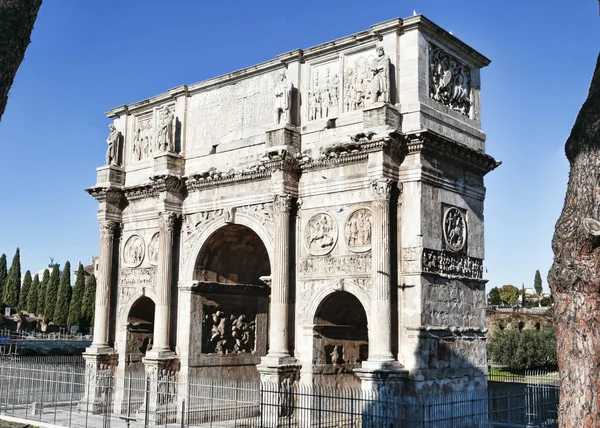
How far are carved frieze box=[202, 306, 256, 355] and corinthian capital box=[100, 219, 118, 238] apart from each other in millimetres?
4120

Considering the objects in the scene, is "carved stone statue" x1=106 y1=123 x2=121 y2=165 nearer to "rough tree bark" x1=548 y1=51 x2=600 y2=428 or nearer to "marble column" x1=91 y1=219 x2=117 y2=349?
"marble column" x1=91 y1=219 x2=117 y2=349

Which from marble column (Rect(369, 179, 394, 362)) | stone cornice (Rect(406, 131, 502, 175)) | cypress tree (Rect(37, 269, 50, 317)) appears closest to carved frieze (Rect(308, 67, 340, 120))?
stone cornice (Rect(406, 131, 502, 175))

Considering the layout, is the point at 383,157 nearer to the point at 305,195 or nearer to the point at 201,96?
the point at 305,195

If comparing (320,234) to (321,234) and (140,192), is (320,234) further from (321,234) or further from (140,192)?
(140,192)

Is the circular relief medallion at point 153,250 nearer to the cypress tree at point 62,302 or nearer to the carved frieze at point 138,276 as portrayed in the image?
the carved frieze at point 138,276

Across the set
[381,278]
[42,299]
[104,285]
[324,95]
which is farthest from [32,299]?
[381,278]

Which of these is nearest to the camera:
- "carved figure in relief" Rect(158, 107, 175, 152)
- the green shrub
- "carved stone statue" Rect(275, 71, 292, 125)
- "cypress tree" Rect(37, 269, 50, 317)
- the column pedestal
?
"carved stone statue" Rect(275, 71, 292, 125)

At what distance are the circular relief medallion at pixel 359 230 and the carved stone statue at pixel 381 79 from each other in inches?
96.7

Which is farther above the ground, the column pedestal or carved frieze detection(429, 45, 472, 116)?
carved frieze detection(429, 45, 472, 116)

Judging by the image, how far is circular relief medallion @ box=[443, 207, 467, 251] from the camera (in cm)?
1603

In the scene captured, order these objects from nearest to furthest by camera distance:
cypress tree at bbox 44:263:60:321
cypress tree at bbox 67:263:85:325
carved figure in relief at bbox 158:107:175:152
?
carved figure in relief at bbox 158:107:175:152, cypress tree at bbox 67:263:85:325, cypress tree at bbox 44:263:60:321

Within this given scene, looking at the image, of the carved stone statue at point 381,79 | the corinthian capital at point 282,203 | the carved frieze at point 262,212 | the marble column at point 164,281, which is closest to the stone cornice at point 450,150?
the carved stone statue at point 381,79

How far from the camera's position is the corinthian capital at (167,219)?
1945cm

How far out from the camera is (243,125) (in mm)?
18891
